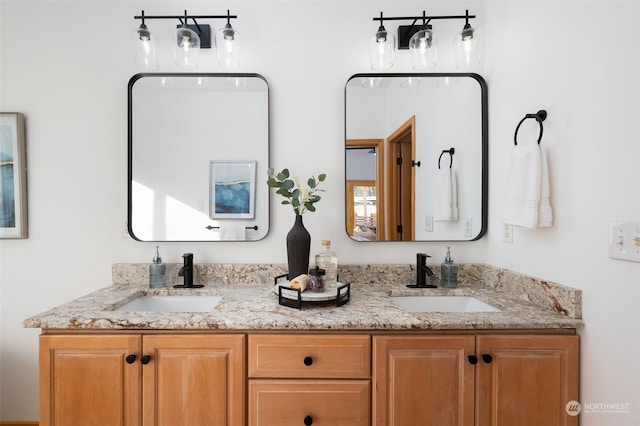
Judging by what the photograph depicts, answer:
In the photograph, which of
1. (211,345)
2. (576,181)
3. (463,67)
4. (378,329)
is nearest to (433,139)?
(463,67)

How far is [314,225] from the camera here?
1821 millimetres

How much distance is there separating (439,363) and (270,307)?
0.69 m

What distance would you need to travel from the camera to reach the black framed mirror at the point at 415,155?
178cm

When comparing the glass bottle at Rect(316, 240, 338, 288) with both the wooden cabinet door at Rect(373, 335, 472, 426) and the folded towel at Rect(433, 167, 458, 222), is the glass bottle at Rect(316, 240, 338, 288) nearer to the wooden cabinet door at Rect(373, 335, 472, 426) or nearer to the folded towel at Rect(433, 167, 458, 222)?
the wooden cabinet door at Rect(373, 335, 472, 426)

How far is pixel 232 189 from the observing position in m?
1.77

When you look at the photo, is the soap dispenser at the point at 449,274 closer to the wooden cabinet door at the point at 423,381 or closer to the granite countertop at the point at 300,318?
the granite countertop at the point at 300,318

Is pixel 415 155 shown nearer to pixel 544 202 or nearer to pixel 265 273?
pixel 544 202

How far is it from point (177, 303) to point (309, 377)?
0.84 meters

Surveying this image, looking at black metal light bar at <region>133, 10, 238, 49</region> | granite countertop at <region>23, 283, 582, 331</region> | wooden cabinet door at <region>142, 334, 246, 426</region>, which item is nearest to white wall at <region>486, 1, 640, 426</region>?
granite countertop at <region>23, 283, 582, 331</region>

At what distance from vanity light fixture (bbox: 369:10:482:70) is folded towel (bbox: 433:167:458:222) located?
24.0 inches

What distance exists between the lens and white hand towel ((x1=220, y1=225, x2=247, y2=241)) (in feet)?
5.84

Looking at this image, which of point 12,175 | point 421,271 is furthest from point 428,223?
point 12,175

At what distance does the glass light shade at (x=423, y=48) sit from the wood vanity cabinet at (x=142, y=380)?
1654mm

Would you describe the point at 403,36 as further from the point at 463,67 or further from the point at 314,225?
the point at 314,225
